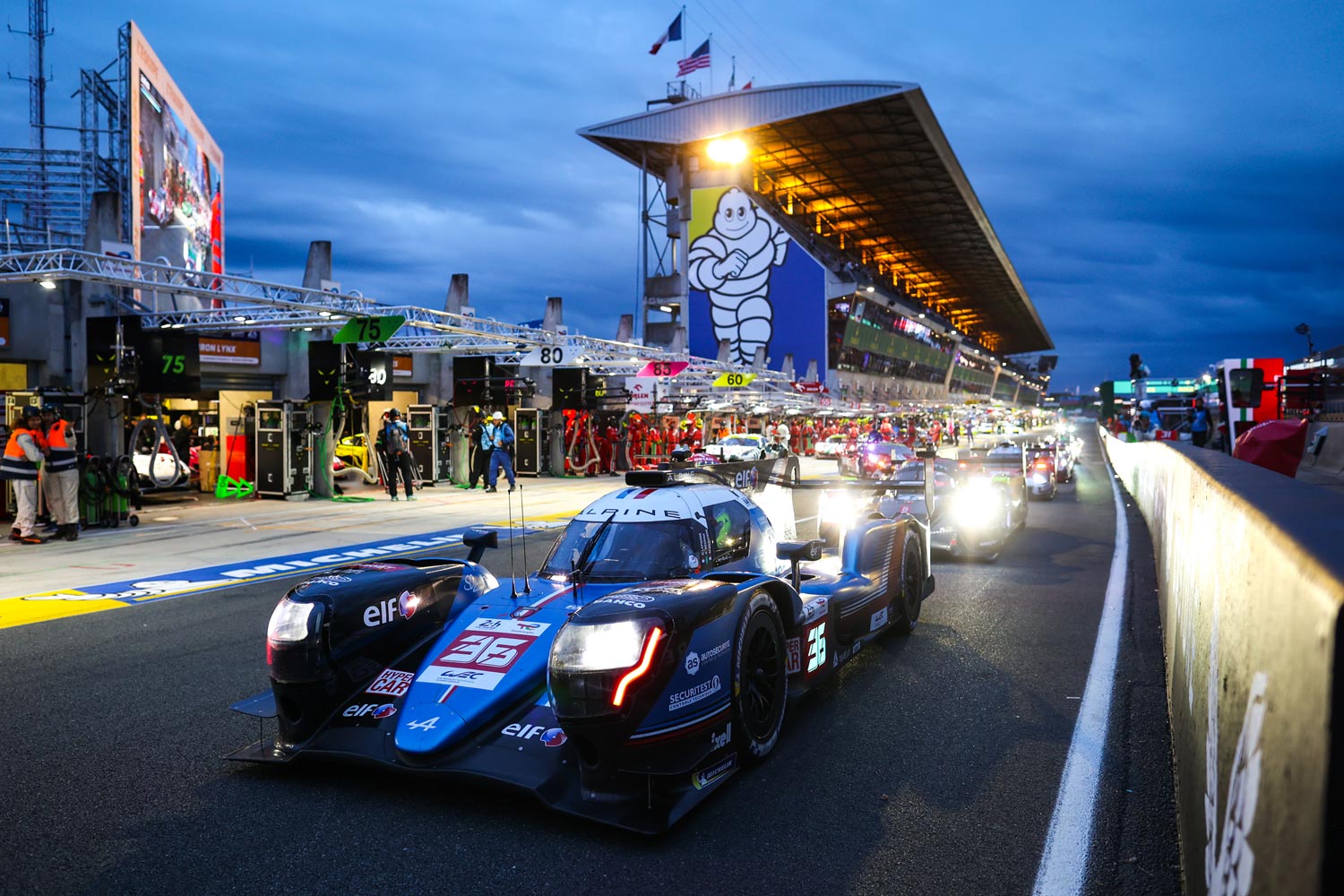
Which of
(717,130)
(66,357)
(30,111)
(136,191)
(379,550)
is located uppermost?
(717,130)

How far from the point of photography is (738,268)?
6450cm

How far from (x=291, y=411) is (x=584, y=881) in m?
19.5

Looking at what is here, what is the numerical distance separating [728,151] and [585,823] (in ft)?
200

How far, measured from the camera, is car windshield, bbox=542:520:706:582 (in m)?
5.33

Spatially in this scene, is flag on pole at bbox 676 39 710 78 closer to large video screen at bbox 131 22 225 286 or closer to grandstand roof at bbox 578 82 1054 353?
grandstand roof at bbox 578 82 1054 353

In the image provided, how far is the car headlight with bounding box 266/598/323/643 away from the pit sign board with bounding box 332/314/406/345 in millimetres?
12456

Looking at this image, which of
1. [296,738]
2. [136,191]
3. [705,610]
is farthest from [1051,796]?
[136,191]

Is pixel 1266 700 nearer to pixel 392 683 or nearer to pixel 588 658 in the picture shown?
pixel 588 658

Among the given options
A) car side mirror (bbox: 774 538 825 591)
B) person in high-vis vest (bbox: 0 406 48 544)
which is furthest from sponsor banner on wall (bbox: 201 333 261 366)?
car side mirror (bbox: 774 538 825 591)

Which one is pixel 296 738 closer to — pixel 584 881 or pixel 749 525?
pixel 584 881

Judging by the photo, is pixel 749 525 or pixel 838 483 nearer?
pixel 749 525

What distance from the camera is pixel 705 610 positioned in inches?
165

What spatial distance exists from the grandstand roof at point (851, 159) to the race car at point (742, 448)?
87.4 feet

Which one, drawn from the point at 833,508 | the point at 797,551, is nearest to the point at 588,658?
the point at 797,551
